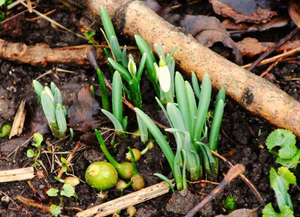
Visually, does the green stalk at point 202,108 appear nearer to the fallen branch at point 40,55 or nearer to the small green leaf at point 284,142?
the small green leaf at point 284,142

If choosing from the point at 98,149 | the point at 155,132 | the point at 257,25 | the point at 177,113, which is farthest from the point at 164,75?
the point at 257,25

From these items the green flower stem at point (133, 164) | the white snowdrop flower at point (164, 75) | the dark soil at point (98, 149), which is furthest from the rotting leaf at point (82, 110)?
the white snowdrop flower at point (164, 75)

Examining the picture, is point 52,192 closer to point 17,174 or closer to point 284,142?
point 17,174

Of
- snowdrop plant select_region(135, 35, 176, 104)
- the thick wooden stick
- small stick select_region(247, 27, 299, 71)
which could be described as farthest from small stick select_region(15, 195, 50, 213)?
small stick select_region(247, 27, 299, 71)

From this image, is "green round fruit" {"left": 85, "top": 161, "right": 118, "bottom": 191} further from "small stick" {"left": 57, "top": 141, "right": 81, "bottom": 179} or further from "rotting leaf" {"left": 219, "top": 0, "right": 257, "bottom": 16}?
"rotting leaf" {"left": 219, "top": 0, "right": 257, "bottom": 16}

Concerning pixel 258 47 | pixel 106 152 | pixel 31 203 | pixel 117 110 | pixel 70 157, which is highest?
pixel 258 47

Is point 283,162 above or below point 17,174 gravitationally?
above
